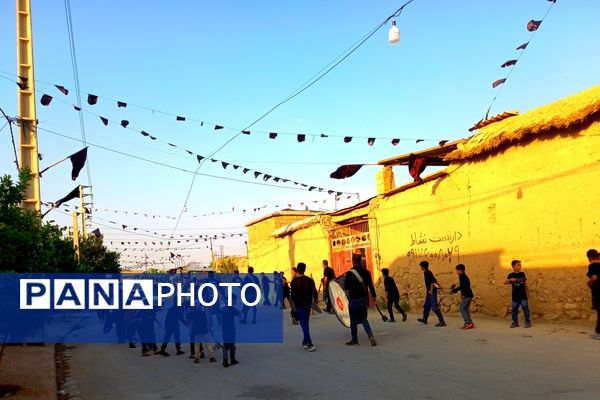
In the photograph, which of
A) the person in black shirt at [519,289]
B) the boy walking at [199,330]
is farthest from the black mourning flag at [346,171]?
the boy walking at [199,330]

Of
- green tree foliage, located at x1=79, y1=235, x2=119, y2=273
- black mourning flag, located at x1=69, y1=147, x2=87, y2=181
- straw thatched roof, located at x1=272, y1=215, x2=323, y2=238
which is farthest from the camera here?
green tree foliage, located at x1=79, y1=235, x2=119, y2=273

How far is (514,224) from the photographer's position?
43.7 ft

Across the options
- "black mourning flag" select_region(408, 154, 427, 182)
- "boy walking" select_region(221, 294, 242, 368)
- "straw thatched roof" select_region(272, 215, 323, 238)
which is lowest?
"boy walking" select_region(221, 294, 242, 368)

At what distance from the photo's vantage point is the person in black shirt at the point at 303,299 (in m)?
10.7

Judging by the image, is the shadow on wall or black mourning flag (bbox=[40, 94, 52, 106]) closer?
the shadow on wall

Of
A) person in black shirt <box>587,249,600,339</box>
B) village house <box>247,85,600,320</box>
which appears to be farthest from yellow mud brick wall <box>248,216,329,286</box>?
person in black shirt <box>587,249,600,339</box>

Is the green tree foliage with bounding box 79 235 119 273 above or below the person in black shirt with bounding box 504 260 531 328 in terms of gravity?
above

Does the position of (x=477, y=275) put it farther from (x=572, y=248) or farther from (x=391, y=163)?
(x=391, y=163)

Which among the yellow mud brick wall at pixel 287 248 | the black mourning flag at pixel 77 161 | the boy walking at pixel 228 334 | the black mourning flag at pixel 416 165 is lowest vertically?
the boy walking at pixel 228 334

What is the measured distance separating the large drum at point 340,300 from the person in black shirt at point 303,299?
0.62 m

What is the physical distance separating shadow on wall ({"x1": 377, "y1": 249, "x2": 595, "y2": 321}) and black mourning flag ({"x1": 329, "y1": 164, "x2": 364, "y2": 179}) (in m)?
3.39

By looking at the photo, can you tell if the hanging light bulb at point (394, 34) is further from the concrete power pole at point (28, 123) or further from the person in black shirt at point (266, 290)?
the person in black shirt at point (266, 290)

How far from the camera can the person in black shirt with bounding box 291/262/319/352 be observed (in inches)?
423

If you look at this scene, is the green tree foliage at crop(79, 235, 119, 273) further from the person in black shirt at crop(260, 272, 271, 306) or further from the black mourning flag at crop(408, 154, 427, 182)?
the black mourning flag at crop(408, 154, 427, 182)
